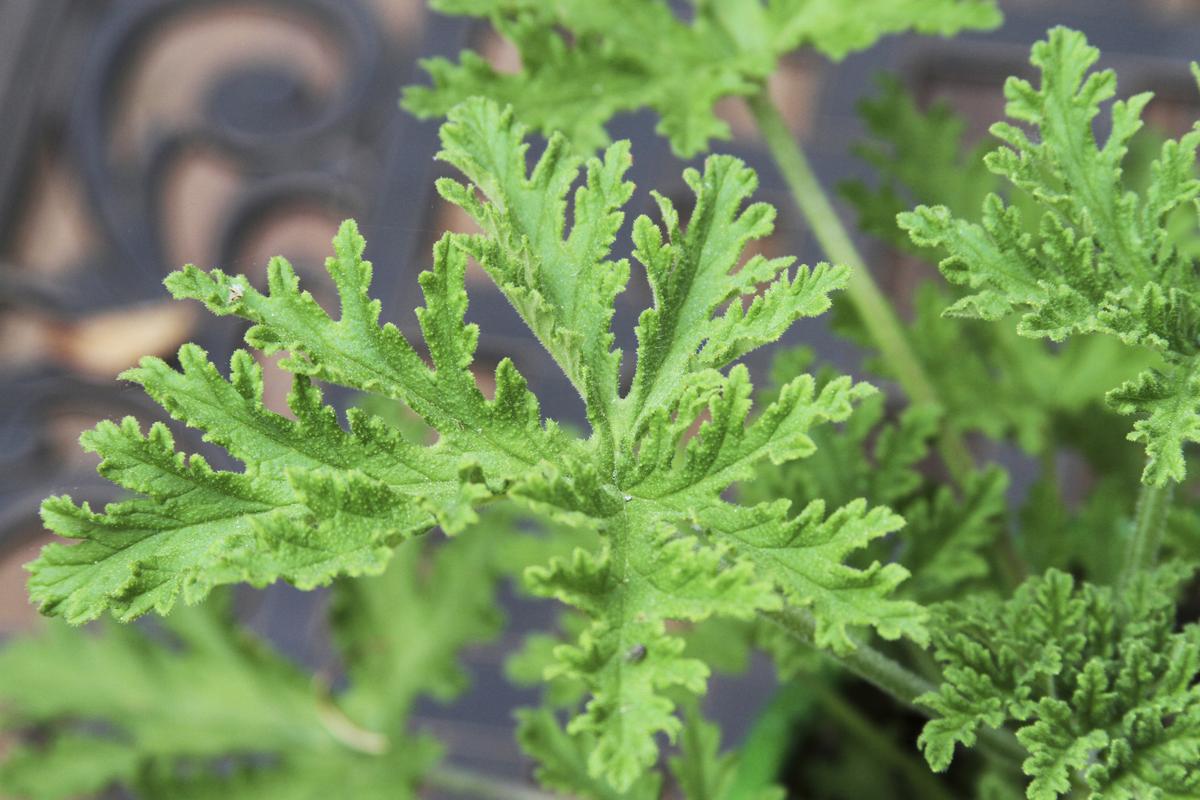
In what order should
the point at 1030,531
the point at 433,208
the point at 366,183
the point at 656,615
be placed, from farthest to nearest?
1. the point at 366,183
2. the point at 433,208
3. the point at 1030,531
4. the point at 656,615

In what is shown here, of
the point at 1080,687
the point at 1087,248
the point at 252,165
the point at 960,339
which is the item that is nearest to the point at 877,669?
the point at 1080,687

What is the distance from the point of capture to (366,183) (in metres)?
1.54

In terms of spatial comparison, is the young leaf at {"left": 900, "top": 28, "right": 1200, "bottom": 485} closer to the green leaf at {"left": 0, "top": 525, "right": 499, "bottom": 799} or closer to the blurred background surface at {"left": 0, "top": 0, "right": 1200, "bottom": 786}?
the green leaf at {"left": 0, "top": 525, "right": 499, "bottom": 799}

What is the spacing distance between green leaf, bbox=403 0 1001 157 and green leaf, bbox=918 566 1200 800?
1.00 ft

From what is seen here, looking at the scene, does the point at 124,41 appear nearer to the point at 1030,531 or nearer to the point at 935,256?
the point at 935,256

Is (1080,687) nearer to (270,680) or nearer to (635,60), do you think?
(635,60)

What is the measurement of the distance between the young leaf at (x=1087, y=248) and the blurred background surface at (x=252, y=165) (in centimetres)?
69

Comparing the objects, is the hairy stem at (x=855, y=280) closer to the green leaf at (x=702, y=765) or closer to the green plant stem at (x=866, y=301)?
the green plant stem at (x=866, y=301)

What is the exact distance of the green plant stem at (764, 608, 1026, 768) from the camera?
548 millimetres

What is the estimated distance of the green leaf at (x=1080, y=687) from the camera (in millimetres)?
525

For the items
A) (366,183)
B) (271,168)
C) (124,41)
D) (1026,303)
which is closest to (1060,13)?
(366,183)

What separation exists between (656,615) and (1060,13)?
1.16 meters

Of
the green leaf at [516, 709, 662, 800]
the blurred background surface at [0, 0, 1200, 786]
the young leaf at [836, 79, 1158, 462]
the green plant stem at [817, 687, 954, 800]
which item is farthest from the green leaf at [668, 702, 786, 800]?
the blurred background surface at [0, 0, 1200, 786]

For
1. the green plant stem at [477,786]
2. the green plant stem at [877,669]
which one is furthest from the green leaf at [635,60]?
the green plant stem at [477,786]
